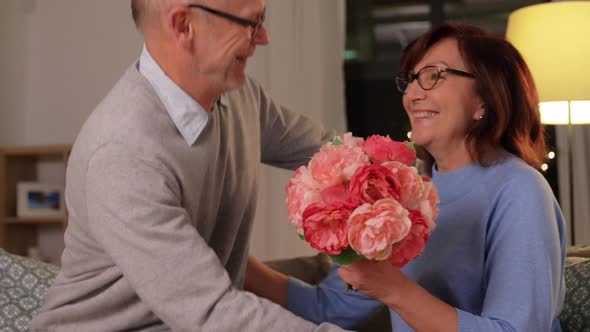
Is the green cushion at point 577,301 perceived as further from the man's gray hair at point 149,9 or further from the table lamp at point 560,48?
the man's gray hair at point 149,9

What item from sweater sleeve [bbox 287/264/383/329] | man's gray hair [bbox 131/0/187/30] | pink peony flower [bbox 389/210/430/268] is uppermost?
man's gray hair [bbox 131/0/187/30]

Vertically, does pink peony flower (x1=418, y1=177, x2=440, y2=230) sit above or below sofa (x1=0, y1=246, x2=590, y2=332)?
above

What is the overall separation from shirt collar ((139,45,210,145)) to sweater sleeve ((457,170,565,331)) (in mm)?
664

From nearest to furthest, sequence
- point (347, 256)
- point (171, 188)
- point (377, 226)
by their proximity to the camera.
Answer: point (377, 226) → point (347, 256) → point (171, 188)

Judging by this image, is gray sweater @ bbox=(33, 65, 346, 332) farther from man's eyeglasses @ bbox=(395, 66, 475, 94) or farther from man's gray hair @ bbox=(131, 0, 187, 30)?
man's eyeglasses @ bbox=(395, 66, 475, 94)

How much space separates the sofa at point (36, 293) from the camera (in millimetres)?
1873

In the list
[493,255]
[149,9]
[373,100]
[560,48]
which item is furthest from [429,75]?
[373,100]

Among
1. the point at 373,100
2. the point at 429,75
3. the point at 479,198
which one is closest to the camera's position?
the point at 479,198

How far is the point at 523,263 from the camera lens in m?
1.40

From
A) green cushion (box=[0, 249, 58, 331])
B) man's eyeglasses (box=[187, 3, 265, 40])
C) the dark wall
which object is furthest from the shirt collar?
the dark wall

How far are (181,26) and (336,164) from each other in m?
0.50

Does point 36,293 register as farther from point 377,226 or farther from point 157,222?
point 377,226

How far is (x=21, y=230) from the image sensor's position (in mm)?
5566

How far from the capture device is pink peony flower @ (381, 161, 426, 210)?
1.17 metres
